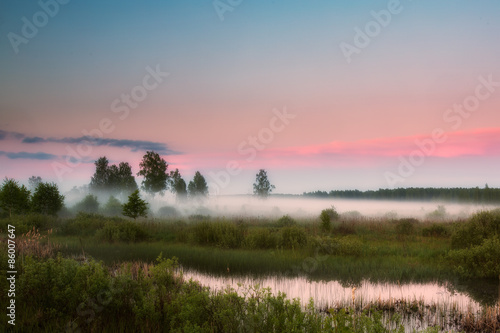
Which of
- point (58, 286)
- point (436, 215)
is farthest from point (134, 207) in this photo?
point (436, 215)

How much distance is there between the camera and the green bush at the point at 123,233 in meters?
24.0

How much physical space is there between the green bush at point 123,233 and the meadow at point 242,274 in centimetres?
8

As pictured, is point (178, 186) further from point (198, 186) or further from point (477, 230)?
point (477, 230)

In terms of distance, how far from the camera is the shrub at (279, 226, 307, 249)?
2063 cm

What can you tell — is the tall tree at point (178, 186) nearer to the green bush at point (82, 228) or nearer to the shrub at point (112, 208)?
the shrub at point (112, 208)

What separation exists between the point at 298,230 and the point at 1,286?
16.5m

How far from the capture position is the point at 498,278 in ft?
42.1

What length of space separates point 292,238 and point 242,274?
8216mm

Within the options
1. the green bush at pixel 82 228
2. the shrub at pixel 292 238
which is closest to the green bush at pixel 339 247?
the shrub at pixel 292 238

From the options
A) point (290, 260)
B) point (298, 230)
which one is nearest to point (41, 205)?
point (298, 230)

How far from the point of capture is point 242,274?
13.6 meters

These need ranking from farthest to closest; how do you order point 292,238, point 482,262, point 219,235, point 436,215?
point 436,215
point 219,235
point 292,238
point 482,262

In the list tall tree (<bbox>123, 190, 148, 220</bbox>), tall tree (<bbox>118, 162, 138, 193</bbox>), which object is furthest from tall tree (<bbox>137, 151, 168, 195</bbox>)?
tall tree (<bbox>123, 190, 148, 220</bbox>)

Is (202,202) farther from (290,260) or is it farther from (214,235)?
(290,260)
